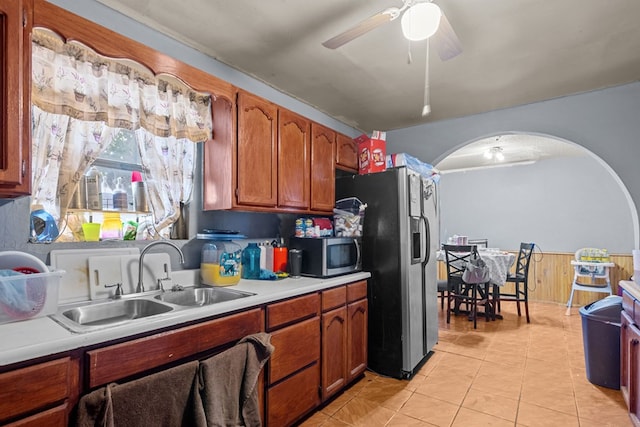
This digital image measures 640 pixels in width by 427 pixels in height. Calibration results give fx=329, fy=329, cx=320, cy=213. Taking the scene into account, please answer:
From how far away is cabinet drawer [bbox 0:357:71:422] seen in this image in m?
0.94

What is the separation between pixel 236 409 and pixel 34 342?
2.70 feet

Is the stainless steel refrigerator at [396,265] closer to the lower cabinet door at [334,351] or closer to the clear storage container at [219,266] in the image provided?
the lower cabinet door at [334,351]

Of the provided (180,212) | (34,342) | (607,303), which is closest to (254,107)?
(180,212)

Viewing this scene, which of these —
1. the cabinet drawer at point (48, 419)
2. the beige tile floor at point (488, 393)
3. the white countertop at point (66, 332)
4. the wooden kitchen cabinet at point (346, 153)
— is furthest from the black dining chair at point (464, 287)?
the cabinet drawer at point (48, 419)

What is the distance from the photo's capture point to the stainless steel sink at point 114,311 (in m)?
1.51

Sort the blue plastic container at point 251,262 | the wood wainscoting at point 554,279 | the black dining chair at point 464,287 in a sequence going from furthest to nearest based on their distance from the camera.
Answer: the wood wainscoting at point 554,279, the black dining chair at point 464,287, the blue plastic container at point 251,262

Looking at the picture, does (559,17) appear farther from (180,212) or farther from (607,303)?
(180,212)

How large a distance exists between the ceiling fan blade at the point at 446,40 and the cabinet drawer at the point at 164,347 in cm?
171

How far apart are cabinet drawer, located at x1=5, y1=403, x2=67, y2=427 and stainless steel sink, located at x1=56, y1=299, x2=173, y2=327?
470 millimetres

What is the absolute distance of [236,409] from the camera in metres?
1.46

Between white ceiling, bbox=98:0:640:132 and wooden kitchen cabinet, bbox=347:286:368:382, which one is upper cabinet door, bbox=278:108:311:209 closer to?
white ceiling, bbox=98:0:640:132

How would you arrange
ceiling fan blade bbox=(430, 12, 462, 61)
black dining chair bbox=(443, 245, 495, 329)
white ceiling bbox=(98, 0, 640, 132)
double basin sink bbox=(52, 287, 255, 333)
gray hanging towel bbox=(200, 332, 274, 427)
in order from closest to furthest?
1. gray hanging towel bbox=(200, 332, 274, 427)
2. double basin sink bbox=(52, 287, 255, 333)
3. ceiling fan blade bbox=(430, 12, 462, 61)
4. white ceiling bbox=(98, 0, 640, 132)
5. black dining chair bbox=(443, 245, 495, 329)

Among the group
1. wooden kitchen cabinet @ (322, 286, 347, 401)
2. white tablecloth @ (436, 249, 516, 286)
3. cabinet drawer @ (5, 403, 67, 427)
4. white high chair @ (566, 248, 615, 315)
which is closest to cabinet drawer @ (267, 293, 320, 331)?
wooden kitchen cabinet @ (322, 286, 347, 401)

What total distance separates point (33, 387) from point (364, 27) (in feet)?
6.37
